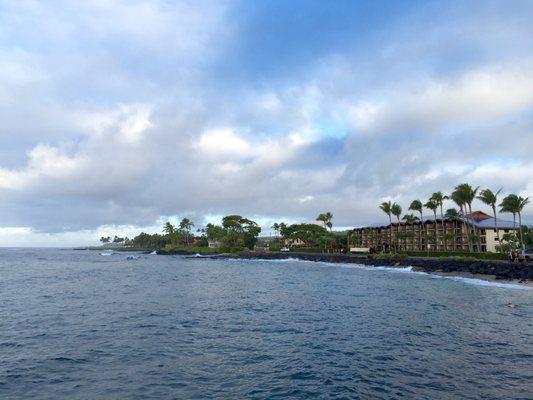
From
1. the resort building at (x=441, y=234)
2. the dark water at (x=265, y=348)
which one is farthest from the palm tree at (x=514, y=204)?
the dark water at (x=265, y=348)

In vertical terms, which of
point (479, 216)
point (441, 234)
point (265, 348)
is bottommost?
point (265, 348)

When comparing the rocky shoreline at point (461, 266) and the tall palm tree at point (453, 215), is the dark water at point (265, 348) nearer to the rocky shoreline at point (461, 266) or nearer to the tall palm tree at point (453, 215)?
the rocky shoreline at point (461, 266)

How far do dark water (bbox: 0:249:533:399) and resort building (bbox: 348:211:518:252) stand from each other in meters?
92.6

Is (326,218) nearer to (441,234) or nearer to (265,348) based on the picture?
(441,234)

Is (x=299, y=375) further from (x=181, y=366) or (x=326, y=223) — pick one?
(x=326, y=223)

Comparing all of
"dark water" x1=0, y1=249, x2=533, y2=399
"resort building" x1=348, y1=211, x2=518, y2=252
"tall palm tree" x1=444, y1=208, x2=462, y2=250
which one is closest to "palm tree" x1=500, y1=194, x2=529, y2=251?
"resort building" x1=348, y1=211, x2=518, y2=252

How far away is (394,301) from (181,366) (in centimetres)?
2947

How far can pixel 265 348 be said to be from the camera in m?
23.9

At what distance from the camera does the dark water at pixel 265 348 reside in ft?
57.3

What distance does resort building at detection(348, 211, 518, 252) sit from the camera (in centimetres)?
13425

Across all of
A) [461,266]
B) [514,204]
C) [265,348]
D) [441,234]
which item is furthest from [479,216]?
[265,348]

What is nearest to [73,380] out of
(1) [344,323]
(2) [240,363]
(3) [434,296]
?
(2) [240,363]

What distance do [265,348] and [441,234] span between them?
140703mm

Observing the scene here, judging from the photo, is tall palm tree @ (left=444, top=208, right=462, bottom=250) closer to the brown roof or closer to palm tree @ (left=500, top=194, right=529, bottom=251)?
the brown roof
